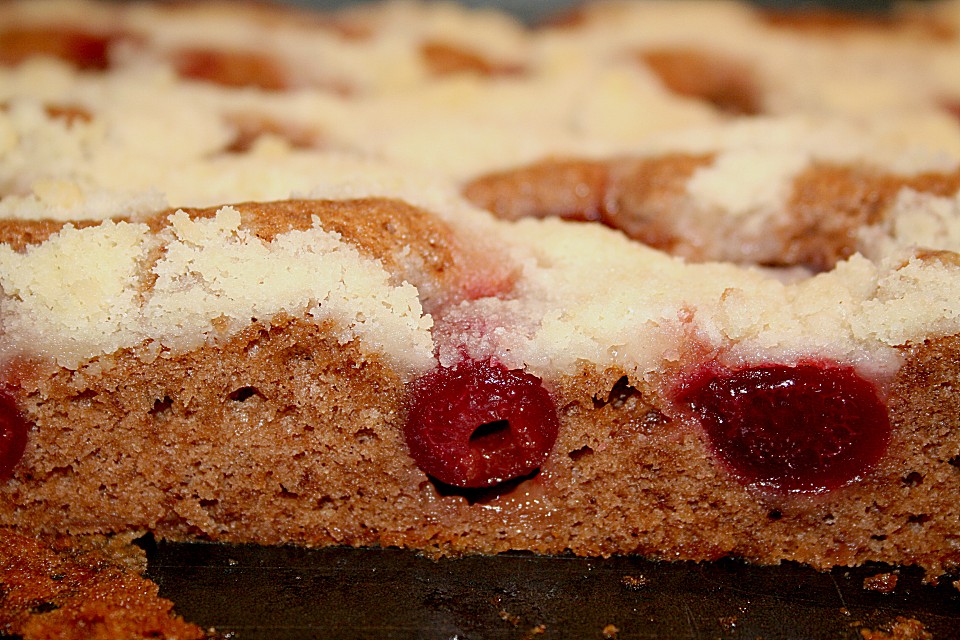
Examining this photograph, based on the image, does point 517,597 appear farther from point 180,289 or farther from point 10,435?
point 10,435

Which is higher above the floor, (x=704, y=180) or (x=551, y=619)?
(x=704, y=180)

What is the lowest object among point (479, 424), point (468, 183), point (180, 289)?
point (479, 424)

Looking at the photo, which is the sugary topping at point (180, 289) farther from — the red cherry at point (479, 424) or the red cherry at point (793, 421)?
the red cherry at point (793, 421)

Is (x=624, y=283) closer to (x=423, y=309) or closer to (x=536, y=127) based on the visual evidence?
(x=423, y=309)

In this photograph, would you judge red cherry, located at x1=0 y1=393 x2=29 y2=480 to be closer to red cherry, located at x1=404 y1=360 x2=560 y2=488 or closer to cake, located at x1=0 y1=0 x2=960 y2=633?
cake, located at x1=0 y1=0 x2=960 y2=633

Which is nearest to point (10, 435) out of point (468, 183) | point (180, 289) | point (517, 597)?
point (180, 289)

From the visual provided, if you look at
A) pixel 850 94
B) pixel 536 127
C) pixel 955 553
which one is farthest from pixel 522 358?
pixel 850 94
